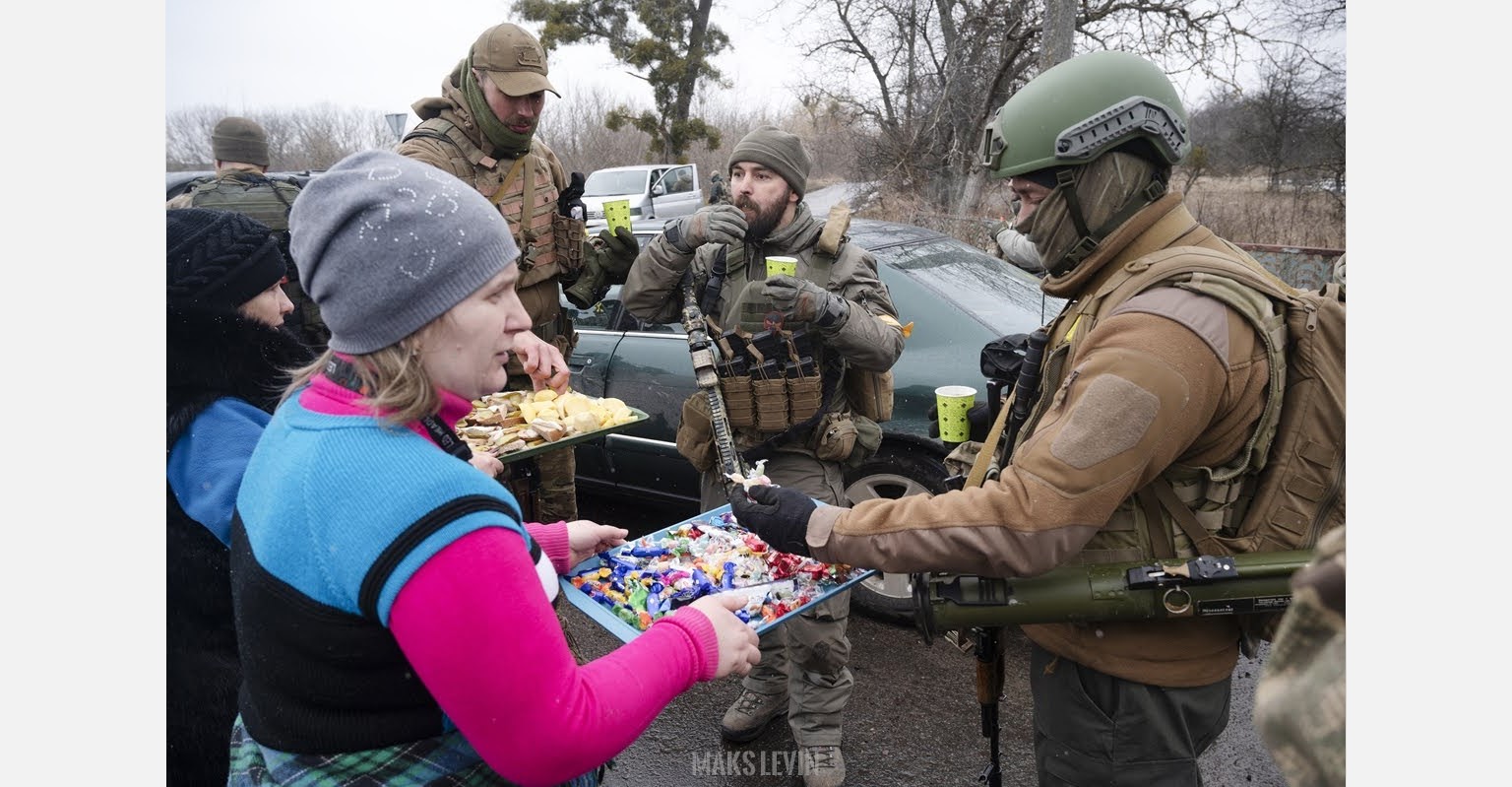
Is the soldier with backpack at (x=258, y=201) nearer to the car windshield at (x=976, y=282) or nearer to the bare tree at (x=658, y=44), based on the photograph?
the car windshield at (x=976, y=282)

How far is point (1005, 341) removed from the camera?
8.63 ft

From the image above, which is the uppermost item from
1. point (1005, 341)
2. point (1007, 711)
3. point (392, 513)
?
point (1005, 341)

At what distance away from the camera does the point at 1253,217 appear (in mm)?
14367

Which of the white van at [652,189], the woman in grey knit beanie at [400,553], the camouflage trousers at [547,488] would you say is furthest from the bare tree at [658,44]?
the woman in grey knit beanie at [400,553]

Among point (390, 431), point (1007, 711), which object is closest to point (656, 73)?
point (1007, 711)

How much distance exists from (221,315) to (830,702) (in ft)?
8.19

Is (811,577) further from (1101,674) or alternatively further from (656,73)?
(656,73)

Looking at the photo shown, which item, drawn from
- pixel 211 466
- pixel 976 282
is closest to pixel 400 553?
pixel 211 466

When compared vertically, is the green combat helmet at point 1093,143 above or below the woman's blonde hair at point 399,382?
above

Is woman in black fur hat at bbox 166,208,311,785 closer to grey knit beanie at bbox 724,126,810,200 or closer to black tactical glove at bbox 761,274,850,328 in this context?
black tactical glove at bbox 761,274,850,328

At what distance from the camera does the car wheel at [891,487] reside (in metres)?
4.43

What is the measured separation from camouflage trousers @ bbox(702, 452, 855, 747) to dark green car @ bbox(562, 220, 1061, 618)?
819mm

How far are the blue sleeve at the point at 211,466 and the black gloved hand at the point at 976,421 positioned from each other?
1925 mm

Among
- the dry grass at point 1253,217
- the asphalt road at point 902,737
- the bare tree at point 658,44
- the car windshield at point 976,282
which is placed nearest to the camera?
the asphalt road at point 902,737
